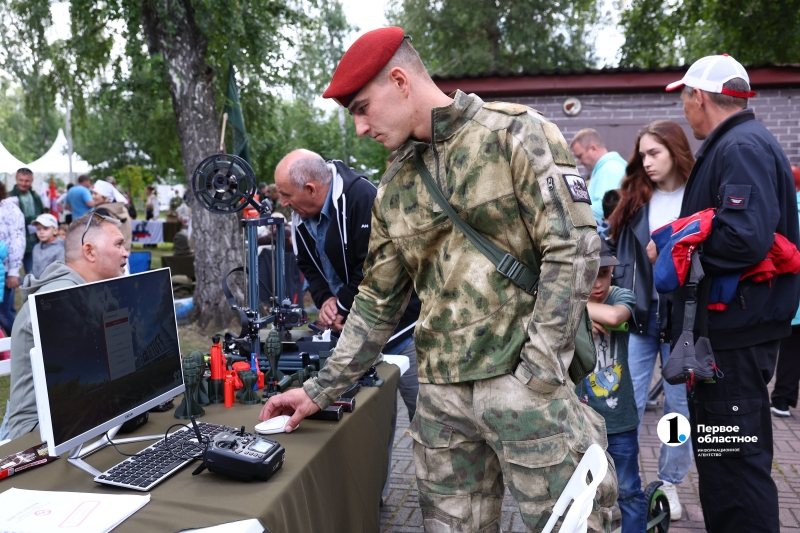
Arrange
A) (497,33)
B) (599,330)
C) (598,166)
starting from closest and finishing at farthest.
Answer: (599,330), (598,166), (497,33)

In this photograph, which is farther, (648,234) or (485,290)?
(648,234)

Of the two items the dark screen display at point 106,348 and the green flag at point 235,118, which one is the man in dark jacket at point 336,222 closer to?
the dark screen display at point 106,348

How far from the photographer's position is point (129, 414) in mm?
2141

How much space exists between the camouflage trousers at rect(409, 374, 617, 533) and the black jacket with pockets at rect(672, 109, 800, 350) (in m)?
1.02

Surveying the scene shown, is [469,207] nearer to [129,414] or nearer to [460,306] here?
[460,306]

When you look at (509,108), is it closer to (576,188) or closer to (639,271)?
(576,188)

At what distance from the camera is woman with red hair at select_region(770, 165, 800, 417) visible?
5.36m

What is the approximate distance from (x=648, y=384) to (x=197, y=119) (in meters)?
6.27

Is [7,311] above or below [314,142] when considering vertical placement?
below

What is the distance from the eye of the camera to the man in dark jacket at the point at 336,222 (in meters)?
3.40

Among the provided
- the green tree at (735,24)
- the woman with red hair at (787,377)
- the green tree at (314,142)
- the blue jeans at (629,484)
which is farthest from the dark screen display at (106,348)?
the green tree at (314,142)

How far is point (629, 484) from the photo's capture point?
9.85ft

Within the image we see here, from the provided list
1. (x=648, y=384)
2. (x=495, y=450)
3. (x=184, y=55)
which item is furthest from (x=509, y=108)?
(x=184, y=55)

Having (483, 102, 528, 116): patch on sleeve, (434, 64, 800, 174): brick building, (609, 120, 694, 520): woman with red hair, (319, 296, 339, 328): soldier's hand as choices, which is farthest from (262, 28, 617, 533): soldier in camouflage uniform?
(434, 64, 800, 174): brick building
